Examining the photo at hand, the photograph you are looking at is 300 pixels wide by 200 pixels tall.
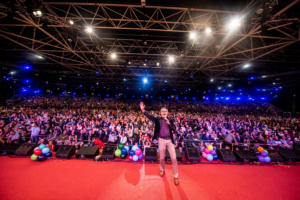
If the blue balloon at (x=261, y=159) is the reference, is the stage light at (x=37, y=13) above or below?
above

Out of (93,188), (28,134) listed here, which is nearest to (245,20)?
(93,188)

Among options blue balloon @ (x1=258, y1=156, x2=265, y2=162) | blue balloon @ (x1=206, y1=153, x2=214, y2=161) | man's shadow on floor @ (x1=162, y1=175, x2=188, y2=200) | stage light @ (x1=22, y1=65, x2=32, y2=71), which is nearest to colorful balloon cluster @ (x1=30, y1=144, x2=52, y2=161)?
man's shadow on floor @ (x1=162, y1=175, x2=188, y2=200)

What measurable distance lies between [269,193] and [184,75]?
1106cm

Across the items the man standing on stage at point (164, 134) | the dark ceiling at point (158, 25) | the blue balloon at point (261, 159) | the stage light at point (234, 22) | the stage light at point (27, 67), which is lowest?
the blue balloon at point (261, 159)

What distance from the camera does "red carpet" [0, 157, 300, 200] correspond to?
2.75 meters

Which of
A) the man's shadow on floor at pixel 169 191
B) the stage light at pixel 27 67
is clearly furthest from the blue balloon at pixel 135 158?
the stage light at pixel 27 67

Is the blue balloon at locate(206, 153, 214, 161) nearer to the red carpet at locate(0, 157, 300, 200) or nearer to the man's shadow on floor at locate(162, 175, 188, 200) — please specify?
the red carpet at locate(0, 157, 300, 200)

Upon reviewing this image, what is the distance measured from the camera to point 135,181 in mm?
3189

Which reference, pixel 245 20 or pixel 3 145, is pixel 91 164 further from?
pixel 245 20

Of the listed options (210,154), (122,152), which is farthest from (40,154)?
(210,154)

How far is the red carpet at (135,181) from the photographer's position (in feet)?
9.04

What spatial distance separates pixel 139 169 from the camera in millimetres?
3824

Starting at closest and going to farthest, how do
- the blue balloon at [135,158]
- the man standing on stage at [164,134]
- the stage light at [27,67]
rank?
the man standing on stage at [164,134]
the blue balloon at [135,158]
the stage light at [27,67]

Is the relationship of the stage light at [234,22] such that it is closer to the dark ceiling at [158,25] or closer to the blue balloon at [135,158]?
the dark ceiling at [158,25]
